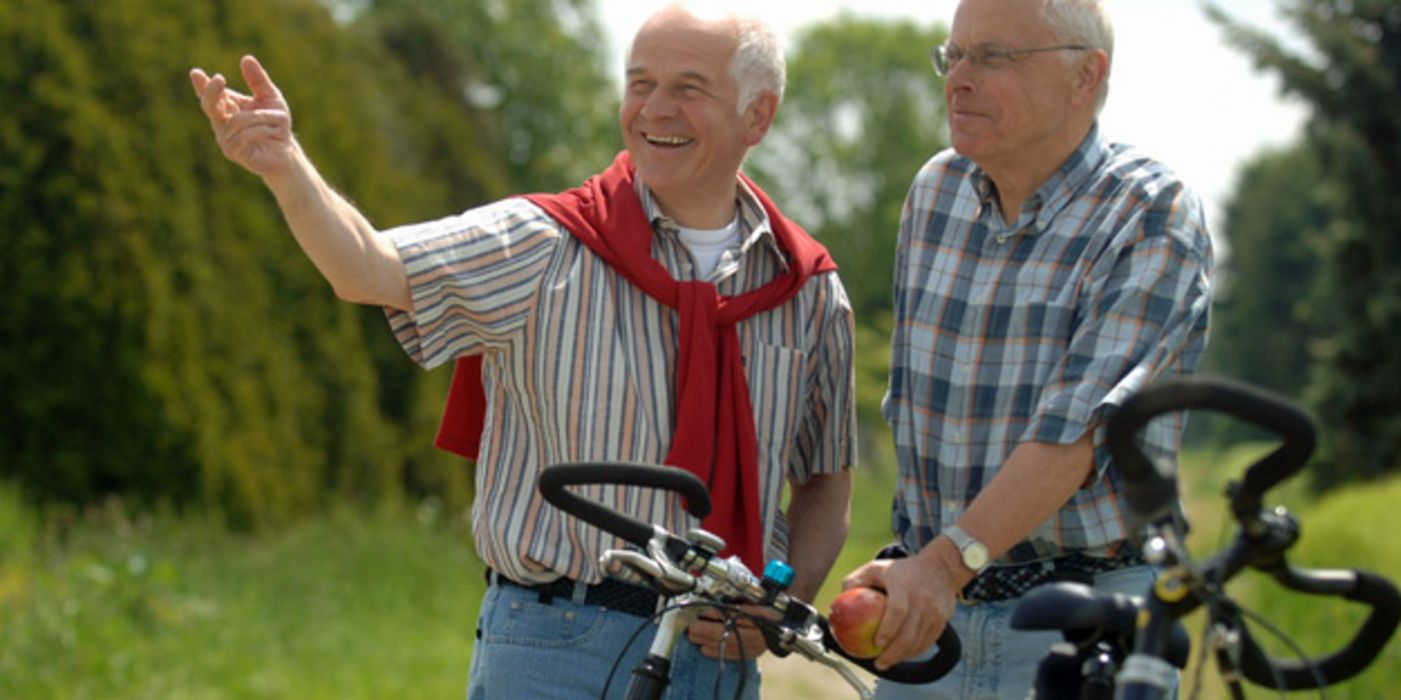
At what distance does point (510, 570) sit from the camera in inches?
125

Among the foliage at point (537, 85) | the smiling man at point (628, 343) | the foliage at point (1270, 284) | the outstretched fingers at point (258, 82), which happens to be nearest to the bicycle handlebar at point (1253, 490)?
the smiling man at point (628, 343)

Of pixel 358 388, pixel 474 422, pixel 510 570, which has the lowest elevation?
pixel 358 388

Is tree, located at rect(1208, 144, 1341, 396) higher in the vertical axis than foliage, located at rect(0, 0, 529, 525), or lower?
lower

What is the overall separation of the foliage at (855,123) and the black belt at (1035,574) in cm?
3680

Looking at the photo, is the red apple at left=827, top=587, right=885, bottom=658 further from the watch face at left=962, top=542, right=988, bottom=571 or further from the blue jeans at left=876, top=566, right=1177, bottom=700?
the blue jeans at left=876, top=566, right=1177, bottom=700

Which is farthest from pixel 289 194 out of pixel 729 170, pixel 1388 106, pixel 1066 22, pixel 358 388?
pixel 1388 106

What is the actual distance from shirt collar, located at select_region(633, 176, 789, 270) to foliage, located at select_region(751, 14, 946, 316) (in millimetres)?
36484

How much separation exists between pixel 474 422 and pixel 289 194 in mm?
692

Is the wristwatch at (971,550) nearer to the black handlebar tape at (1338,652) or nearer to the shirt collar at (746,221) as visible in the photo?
the black handlebar tape at (1338,652)

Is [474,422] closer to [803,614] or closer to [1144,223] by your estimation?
[803,614]

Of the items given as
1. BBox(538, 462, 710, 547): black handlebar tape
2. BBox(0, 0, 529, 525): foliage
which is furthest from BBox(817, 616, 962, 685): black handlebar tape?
BBox(0, 0, 529, 525): foliage

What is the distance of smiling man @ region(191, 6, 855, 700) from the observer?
3092 mm

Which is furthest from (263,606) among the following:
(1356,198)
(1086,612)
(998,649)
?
(1356,198)

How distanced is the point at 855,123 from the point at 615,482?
39467 mm
